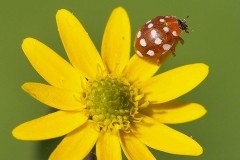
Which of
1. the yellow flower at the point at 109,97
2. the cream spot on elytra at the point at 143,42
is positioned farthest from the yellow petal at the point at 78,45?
the cream spot on elytra at the point at 143,42

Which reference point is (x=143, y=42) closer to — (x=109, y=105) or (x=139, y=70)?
(x=139, y=70)

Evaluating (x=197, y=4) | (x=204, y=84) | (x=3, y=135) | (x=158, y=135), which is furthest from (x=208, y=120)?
(x=3, y=135)

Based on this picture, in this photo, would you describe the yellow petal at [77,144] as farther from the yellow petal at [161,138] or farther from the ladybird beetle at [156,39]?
the ladybird beetle at [156,39]

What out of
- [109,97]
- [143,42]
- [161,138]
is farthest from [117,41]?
[161,138]

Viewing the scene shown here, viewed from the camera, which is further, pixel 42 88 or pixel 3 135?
pixel 3 135

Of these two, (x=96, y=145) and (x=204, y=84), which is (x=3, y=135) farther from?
(x=204, y=84)

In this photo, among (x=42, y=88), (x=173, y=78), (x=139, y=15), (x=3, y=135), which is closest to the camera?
(x=42, y=88)

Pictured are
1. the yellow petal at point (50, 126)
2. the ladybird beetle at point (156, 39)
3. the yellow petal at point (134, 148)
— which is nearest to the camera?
the yellow petal at point (50, 126)

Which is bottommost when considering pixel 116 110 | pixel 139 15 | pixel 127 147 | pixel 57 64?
pixel 127 147

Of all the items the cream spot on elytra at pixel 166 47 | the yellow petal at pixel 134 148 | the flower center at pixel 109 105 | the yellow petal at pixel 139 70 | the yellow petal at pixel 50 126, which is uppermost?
the cream spot on elytra at pixel 166 47
